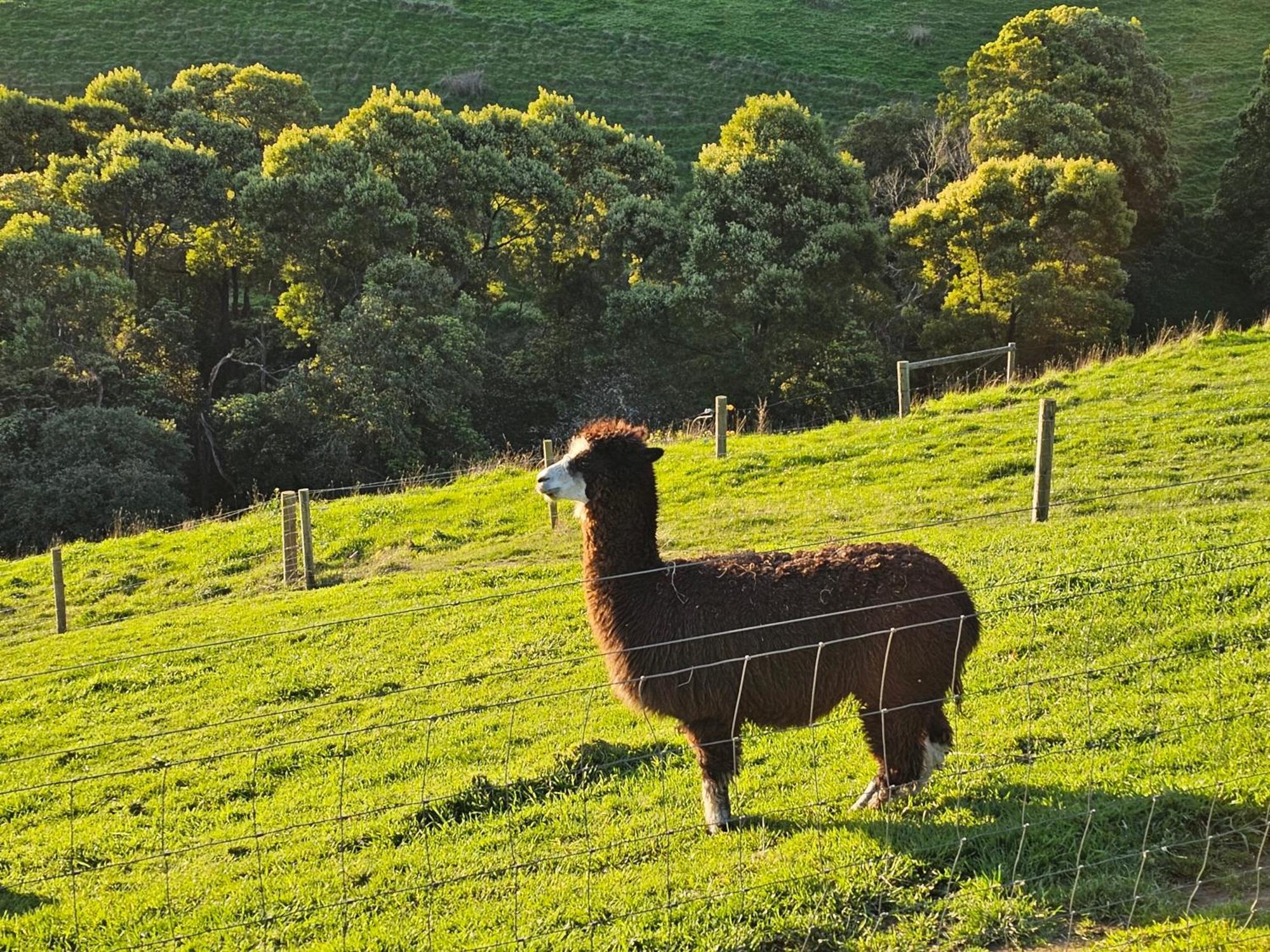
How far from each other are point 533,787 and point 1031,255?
2543cm

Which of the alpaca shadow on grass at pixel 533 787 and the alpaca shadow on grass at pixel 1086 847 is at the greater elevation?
the alpaca shadow on grass at pixel 1086 847

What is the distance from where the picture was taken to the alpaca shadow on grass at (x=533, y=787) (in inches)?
252

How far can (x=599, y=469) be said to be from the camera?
20.2 feet

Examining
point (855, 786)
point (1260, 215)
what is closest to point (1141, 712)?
point (855, 786)

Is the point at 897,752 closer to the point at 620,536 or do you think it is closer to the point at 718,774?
the point at 718,774

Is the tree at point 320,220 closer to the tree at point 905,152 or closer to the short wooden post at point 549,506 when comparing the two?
the short wooden post at point 549,506

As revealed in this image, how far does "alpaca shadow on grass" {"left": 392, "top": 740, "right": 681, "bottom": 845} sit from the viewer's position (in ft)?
21.0

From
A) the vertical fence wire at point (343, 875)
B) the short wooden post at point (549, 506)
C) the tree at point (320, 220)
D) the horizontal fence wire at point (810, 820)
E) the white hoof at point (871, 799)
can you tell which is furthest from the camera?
the tree at point (320, 220)

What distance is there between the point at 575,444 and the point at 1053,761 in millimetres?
3360

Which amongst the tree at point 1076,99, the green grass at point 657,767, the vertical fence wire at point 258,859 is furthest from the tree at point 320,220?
the vertical fence wire at point 258,859

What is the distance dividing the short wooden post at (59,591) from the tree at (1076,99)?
30339 millimetres

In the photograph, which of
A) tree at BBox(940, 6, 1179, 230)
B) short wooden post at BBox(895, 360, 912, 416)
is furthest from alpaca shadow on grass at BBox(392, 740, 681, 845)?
tree at BBox(940, 6, 1179, 230)

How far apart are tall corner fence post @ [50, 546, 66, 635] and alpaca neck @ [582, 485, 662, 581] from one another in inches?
487

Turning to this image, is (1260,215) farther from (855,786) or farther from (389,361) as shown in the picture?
(855,786)
